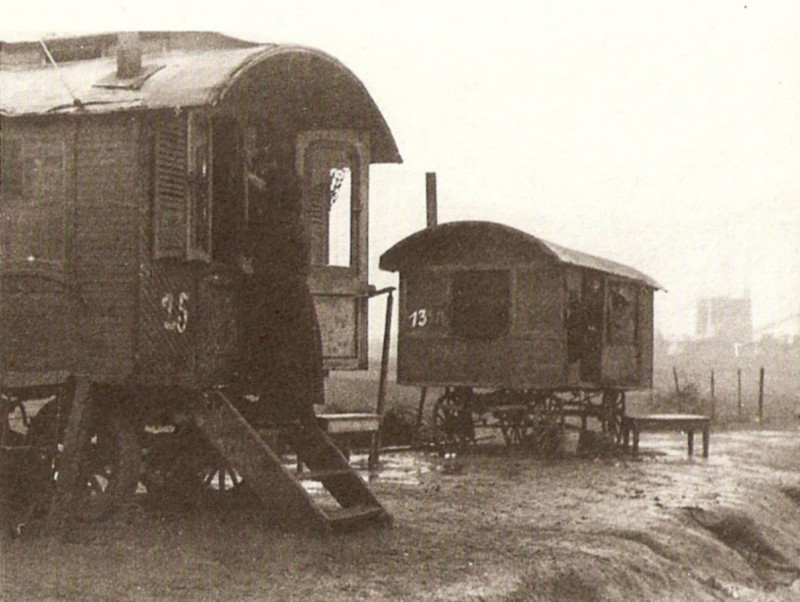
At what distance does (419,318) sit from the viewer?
23.7 m

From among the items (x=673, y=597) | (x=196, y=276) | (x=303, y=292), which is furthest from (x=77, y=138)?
(x=673, y=597)

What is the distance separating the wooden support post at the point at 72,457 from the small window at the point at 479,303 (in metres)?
12.4

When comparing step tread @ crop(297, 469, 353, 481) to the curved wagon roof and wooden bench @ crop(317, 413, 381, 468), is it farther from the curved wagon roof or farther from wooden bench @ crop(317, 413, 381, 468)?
the curved wagon roof

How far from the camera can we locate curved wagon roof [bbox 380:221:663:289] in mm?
22266

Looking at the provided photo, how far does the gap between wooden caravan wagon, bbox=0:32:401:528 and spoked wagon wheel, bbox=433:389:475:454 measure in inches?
451

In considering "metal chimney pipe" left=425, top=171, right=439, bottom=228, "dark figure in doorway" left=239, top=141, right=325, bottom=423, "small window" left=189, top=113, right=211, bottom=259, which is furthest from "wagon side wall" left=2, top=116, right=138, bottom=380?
"metal chimney pipe" left=425, top=171, right=439, bottom=228

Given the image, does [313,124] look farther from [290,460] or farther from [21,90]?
[290,460]

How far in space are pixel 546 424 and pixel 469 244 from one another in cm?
344

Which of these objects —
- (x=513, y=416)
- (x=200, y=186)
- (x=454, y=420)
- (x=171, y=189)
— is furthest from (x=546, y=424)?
(x=171, y=189)

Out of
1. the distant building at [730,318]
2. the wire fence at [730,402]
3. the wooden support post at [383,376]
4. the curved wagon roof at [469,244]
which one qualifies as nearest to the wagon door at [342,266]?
the wooden support post at [383,376]

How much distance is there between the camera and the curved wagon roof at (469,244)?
877 inches

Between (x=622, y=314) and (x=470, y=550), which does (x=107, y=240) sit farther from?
(x=622, y=314)

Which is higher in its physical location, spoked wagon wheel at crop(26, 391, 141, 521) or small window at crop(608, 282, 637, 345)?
small window at crop(608, 282, 637, 345)

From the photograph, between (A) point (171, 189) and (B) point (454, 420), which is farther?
(B) point (454, 420)
